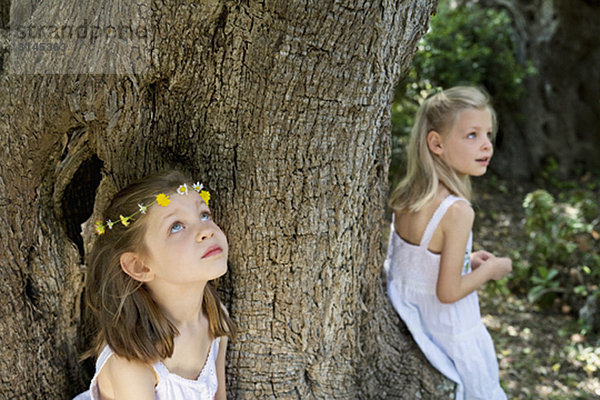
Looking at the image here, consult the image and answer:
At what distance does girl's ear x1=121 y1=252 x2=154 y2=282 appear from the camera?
7.40 ft

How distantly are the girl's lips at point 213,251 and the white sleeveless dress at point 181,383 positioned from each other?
46 cm

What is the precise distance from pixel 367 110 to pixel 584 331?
306cm

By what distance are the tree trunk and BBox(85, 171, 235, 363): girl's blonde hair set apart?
5947 millimetres

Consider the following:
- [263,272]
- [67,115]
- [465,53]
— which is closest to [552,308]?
[465,53]

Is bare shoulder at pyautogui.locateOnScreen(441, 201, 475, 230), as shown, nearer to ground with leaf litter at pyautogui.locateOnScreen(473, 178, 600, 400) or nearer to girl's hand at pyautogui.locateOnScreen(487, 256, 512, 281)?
girl's hand at pyautogui.locateOnScreen(487, 256, 512, 281)

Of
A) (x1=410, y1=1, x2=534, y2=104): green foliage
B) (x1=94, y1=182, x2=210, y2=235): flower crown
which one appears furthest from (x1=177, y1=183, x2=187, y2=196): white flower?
(x1=410, y1=1, x2=534, y2=104): green foliage

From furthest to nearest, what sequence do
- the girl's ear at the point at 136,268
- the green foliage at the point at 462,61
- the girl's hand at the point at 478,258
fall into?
the green foliage at the point at 462,61, the girl's hand at the point at 478,258, the girl's ear at the point at 136,268

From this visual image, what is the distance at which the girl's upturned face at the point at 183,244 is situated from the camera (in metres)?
2.19

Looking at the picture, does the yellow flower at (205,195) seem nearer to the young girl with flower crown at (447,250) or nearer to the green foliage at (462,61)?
the young girl with flower crown at (447,250)

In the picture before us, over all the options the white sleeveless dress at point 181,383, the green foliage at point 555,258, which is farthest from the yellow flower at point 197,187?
the green foliage at point 555,258

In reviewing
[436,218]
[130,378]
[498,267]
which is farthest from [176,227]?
[498,267]

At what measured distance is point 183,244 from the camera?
7.20ft

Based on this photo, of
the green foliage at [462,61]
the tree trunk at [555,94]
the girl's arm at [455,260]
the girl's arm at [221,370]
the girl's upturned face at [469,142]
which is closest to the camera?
the girl's arm at [221,370]

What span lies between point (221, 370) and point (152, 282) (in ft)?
1.69
